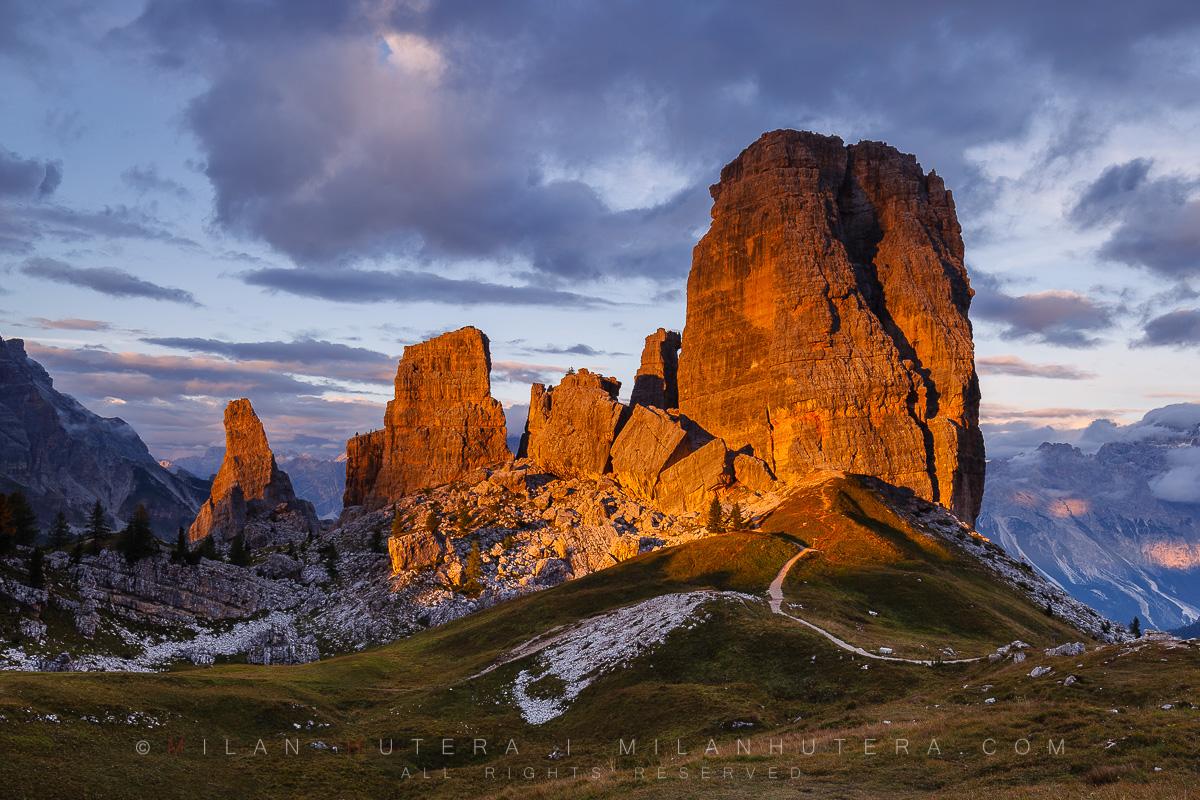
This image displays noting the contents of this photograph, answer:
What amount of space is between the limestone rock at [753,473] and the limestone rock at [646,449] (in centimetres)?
1243

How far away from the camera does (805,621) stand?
7112 cm

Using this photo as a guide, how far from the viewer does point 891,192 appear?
7677 inches

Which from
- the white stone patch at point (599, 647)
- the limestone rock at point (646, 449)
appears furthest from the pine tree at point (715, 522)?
the white stone patch at point (599, 647)


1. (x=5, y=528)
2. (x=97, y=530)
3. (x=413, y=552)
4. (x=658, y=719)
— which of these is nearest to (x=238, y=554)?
(x=97, y=530)

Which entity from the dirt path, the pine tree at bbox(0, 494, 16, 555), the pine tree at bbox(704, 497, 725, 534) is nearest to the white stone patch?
the dirt path

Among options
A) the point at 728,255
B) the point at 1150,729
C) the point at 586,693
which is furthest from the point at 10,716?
the point at 728,255

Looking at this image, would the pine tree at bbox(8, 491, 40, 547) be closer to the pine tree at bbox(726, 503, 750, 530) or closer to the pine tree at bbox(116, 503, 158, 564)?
the pine tree at bbox(116, 503, 158, 564)

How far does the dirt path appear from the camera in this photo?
179 ft

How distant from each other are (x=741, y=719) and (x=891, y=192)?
592 feet

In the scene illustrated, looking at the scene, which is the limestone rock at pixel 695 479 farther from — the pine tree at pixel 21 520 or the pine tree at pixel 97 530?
the pine tree at pixel 21 520

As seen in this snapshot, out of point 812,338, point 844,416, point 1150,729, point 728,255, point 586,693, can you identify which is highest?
point 728,255

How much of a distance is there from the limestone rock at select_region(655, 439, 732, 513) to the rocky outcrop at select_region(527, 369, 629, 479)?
67.2 ft

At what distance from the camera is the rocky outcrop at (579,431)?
610 feet

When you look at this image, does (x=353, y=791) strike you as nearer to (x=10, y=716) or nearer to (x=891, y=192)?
(x=10, y=716)
